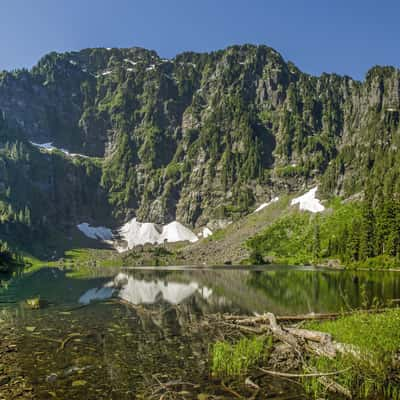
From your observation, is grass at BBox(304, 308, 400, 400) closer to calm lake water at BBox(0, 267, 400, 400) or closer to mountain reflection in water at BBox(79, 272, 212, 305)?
calm lake water at BBox(0, 267, 400, 400)

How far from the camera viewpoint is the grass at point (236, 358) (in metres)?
18.7

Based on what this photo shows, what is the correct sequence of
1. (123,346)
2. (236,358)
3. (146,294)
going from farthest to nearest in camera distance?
(146,294)
(123,346)
(236,358)

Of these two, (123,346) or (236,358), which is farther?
(123,346)

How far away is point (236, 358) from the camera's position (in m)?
19.3

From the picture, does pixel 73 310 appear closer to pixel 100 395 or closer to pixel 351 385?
pixel 100 395

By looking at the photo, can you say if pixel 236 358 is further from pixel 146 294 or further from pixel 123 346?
pixel 146 294

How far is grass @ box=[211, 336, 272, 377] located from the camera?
18.7 m

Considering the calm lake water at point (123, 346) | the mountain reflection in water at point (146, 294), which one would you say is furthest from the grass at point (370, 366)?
the mountain reflection in water at point (146, 294)

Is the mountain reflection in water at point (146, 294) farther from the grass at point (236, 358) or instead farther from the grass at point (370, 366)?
the grass at point (370, 366)

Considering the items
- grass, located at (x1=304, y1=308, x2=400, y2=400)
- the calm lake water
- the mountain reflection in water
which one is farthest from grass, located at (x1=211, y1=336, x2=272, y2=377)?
the mountain reflection in water

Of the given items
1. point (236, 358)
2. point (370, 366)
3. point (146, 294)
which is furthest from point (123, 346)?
point (146, 294)

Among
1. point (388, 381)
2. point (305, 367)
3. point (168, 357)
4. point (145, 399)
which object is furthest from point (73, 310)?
point (388, 381)

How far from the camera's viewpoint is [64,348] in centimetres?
2448

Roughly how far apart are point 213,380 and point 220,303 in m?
30.9
